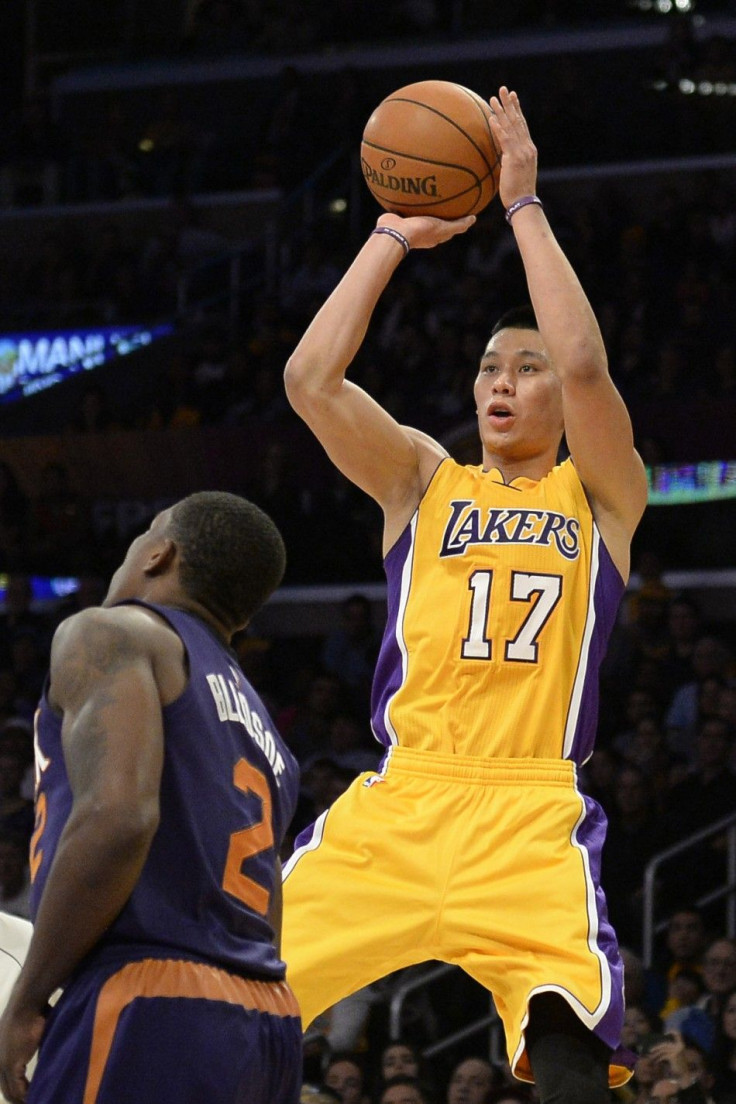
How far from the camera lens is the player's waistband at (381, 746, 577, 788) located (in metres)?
4.64

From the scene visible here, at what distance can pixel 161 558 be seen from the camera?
11.0 feet

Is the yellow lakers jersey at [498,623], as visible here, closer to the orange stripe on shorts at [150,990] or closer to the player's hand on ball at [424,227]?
the player's hand on ball at [424,227]

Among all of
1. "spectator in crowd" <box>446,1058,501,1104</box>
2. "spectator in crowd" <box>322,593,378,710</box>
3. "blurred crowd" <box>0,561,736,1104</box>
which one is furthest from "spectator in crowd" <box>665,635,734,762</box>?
"spectator in crowd" <box>446,1058,501,1104</box>

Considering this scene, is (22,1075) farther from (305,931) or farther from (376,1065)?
(376,1065)

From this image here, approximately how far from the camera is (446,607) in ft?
15.9

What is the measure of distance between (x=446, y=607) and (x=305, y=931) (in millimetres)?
950

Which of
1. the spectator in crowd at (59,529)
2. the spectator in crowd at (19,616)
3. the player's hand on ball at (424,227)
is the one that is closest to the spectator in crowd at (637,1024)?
the player's hand on ball at (424,227)

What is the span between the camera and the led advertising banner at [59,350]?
1681 centimetres

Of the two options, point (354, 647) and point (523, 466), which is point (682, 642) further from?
point (523, 466)

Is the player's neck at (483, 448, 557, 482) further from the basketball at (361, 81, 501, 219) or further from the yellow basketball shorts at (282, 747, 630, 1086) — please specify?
the yellow basketball shorts at (282, 747, 630, 1086)

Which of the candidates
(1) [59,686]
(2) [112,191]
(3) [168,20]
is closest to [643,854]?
(1) [59,686]

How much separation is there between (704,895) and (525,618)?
5.22 metres

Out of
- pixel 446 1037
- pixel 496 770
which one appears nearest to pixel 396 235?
pixel 496 770

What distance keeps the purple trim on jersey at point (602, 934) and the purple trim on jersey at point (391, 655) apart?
57cm
